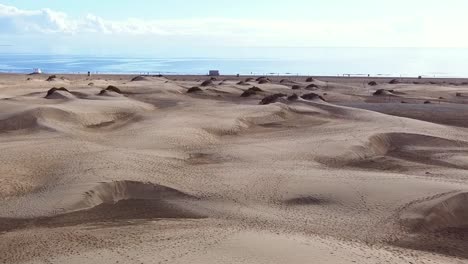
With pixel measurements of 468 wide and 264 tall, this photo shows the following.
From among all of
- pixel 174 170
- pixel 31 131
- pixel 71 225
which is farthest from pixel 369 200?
pixel 31 131

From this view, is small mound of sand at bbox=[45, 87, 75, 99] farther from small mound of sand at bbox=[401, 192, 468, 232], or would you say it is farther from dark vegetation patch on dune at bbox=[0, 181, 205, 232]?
small mound of sand at bbox=[401, 192, 468, 232]

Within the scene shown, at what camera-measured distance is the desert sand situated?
22.5 ft

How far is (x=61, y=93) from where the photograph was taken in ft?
Result: 79.4

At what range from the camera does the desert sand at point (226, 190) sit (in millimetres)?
6852

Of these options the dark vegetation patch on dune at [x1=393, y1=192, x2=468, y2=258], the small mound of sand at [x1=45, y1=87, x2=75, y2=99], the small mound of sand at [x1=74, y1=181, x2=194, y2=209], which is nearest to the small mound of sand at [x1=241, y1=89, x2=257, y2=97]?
the small mound of sand at [x1=45, y1=87, x2=75, y2=99]

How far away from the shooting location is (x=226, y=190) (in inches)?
384

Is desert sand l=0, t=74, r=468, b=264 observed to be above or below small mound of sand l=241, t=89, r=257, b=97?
below

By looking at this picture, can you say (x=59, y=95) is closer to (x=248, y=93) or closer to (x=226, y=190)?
(x=248, y=93)

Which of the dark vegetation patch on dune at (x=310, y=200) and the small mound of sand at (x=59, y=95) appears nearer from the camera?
the dark vegetation patch on dune at (x=310, y=200)

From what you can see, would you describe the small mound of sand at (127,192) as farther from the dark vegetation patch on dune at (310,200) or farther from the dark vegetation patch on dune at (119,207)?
the dark vegetation patch on dune at (310,200)

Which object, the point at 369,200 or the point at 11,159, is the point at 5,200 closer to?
the point at 11,159

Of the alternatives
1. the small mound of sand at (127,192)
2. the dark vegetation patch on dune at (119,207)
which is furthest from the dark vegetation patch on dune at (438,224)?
the small mound of sand at (127,192)

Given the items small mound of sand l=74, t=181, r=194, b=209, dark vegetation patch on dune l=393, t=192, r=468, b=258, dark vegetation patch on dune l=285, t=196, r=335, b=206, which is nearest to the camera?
dark vegetation patch on dune l=393, t=192, r=468, b=258

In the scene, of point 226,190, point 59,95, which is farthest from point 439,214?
point 59,95
